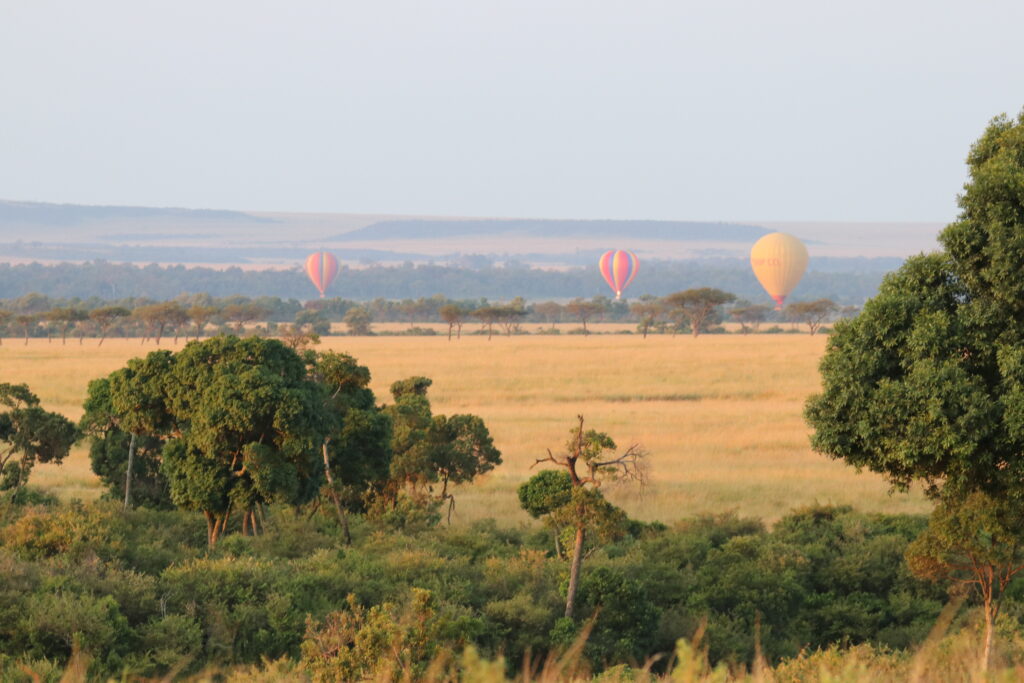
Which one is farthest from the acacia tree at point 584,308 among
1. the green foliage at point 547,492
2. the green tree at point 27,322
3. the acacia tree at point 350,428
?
the green foliage at point 547,492

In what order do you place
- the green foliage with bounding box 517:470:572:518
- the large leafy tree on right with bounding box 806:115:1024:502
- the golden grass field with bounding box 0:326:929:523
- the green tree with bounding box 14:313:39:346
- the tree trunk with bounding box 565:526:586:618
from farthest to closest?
the green tree with bounding box 14:313:39:346 < the golden grass field with bounding box 0:326:929:523 < the green foliage with bounding box 517:470:572:518 < the tree trunk with bounding box 565:526:586:618 < the large leafy tree on right with bounding box 806:115:1024:502

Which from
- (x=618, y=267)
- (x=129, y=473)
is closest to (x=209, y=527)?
(x=129, y=473)

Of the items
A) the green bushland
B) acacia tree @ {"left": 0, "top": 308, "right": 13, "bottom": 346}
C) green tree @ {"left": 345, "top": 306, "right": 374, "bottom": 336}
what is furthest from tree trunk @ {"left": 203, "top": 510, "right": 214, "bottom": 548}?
green tree @ {"left": 345, "top": 306, "right": 374, "bottom": 336}

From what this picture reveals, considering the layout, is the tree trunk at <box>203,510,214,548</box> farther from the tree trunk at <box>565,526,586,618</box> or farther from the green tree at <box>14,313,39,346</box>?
the green tree at <box>14,313,39,346</box>

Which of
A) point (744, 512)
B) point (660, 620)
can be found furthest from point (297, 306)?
point (660, 620)

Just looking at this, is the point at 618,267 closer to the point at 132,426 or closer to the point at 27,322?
the point at 27,322

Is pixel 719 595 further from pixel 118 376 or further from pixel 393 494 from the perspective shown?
Result: pixel 118 376
